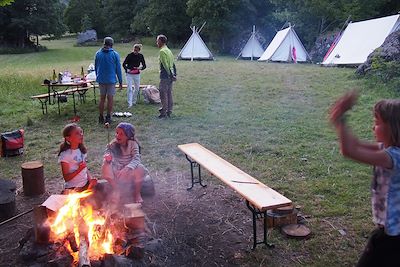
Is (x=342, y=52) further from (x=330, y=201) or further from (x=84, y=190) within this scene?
(x=84, y=190)

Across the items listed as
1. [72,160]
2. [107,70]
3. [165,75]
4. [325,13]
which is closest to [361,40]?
[325,13]

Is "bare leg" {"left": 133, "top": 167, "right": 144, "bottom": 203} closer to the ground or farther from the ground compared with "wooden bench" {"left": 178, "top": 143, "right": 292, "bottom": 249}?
closer to the ground

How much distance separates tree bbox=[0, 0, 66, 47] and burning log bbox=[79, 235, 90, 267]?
42.8 m

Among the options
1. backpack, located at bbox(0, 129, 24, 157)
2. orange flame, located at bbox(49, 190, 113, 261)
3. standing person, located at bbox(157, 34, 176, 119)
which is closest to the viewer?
orange flame, located at bbox(49, 190, 113, 261)

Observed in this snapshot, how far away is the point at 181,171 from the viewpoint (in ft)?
20.0

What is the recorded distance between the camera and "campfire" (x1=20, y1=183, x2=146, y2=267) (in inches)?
132

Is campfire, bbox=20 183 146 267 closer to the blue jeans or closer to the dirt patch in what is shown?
the dirt patch

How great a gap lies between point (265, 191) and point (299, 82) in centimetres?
1153

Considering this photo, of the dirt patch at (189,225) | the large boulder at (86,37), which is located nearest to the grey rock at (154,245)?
the dirt patch at (189,225)

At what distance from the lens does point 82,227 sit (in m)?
3.48

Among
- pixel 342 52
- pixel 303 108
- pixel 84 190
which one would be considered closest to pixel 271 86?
pixel 303 108

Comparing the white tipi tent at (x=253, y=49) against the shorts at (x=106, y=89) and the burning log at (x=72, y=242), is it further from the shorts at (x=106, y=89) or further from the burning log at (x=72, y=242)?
the burning log at (x=72, y=242)

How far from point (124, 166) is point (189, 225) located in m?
1.09

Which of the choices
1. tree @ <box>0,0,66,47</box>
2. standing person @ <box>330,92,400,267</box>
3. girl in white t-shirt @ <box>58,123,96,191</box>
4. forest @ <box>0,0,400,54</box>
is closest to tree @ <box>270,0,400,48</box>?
forest @ <box>0,0,400,54</box>
